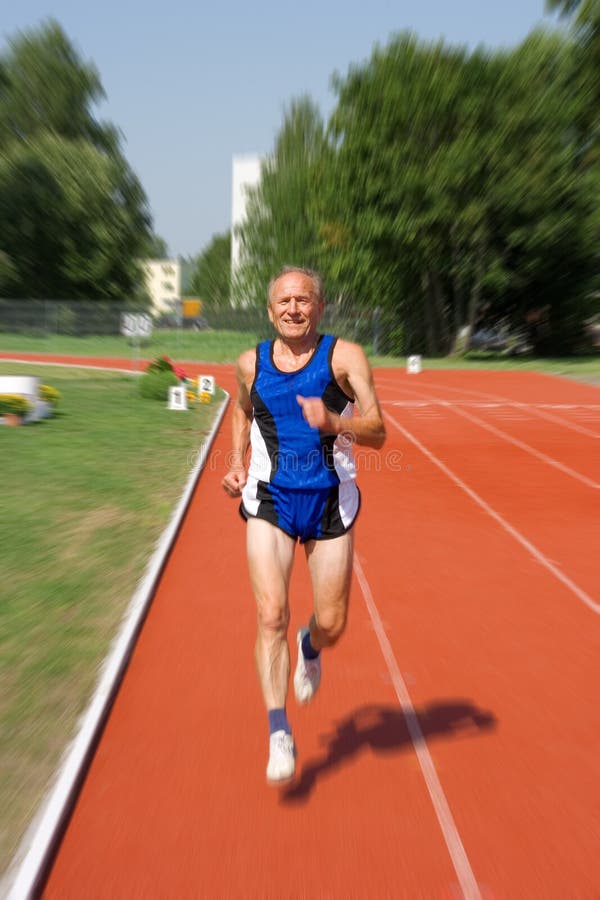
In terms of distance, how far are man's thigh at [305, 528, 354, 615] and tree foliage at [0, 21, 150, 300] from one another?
4925 cm

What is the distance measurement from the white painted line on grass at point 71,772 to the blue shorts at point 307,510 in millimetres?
1280

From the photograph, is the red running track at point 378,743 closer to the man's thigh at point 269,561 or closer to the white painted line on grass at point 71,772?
the white painted line on grass at point 71,772

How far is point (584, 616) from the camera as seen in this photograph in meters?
6.34

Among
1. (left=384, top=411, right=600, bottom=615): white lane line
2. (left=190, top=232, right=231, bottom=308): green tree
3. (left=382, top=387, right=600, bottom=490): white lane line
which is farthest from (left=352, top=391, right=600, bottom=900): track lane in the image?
(left=190, top=232, right=231, bottom=308): green tree

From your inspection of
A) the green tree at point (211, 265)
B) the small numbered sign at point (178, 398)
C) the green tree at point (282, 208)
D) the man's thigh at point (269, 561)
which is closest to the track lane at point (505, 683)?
the man's thigh at point (269, 561)

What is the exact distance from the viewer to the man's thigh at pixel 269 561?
3.74 meters

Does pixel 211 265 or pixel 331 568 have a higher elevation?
pixel 331 568

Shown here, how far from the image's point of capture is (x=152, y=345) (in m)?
46.5

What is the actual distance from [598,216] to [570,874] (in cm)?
3556

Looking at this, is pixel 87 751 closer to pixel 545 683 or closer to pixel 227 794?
pixel 227 794

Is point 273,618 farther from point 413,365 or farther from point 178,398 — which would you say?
point 413,365

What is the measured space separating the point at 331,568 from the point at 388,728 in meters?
1.10

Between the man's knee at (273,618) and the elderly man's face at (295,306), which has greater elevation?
the elderly man's face at (295,306)

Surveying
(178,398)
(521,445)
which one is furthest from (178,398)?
(521,445)
